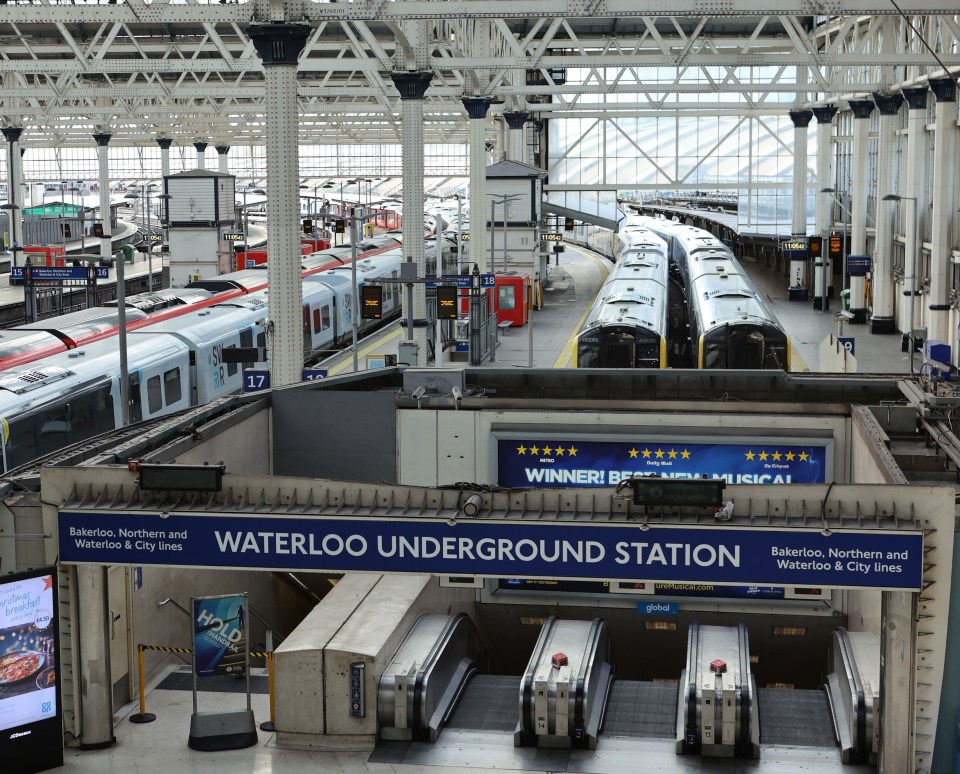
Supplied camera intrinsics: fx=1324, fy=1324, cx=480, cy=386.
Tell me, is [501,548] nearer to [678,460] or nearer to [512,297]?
[678,460]

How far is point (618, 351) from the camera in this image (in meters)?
25.2

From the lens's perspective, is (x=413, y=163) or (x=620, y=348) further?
(x=413, y=163)

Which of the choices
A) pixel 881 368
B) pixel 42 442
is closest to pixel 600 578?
pixel 42 442

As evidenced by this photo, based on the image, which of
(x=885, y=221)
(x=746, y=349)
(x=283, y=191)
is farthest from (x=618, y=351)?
(x=885, y=221)

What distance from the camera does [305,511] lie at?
33.5ft

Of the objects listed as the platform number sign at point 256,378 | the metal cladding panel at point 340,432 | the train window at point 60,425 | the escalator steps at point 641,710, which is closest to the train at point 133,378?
the train window at point 60,425

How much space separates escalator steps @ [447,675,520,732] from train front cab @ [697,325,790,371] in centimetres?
1331

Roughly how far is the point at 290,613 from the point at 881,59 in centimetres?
1768

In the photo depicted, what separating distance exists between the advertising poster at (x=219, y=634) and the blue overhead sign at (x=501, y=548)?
4.99 ft

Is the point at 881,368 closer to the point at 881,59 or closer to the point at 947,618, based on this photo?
the point at 881,59

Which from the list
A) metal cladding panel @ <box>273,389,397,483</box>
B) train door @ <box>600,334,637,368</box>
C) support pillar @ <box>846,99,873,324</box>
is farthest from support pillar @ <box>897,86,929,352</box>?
metal cladding panel @ <box>273,389,397,483</box>

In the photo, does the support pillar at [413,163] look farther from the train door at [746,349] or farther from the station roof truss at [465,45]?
the train door at [746,349]

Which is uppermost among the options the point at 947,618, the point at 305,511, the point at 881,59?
the point at 881,59

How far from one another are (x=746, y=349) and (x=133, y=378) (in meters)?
11.4
